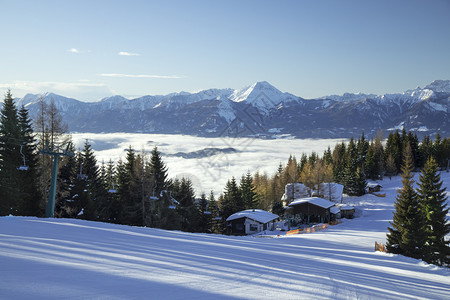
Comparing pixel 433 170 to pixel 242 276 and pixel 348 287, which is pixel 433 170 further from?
pixel 242 276

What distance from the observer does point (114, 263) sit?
7.19m

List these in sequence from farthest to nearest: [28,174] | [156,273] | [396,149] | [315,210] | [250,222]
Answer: [396,149]
[315,210]
[250,222]
[28,174]
[156,273]

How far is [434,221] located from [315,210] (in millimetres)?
27363

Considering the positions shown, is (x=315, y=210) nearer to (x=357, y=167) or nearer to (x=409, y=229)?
(x=409, y=229)

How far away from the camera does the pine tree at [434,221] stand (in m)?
20.3

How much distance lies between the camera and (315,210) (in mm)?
47969

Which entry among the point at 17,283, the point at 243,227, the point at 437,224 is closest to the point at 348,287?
the point at 17,283

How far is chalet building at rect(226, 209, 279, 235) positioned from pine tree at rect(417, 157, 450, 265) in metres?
25.0

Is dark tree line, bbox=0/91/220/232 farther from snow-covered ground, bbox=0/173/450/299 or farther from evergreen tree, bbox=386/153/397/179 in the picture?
evergreen tree, bbox=386/153/397/179

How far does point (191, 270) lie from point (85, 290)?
2906mm

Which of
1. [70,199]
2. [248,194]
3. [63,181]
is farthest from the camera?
[248,194]

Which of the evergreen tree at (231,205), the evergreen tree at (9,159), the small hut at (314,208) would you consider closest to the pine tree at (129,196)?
the evergreen tree at (9,159)

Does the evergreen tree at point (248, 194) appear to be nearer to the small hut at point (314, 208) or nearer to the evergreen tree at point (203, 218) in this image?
the evergreen tree at point (203, 218)

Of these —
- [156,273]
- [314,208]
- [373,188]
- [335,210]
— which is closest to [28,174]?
[156,273]
